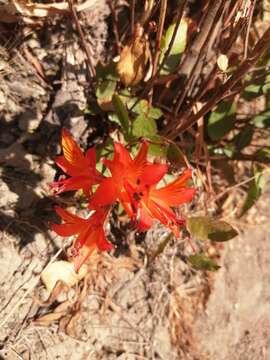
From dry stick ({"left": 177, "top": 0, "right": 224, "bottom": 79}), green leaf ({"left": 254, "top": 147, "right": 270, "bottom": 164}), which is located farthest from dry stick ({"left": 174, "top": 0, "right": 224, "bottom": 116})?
green leaf ({"left": 254, "top": 147, "right": 270, "bottom": 164})

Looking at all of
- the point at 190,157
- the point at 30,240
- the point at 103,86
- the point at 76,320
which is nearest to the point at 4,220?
the point at 30,240

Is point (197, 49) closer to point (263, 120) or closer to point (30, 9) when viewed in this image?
point (263, 120)

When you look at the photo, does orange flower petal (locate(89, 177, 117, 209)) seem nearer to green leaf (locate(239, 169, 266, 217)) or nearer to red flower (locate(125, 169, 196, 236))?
red flower (locate(125, 169, 196, 236))

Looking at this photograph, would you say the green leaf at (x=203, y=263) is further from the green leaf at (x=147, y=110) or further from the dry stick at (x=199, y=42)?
the dry stick at (x=199, y=42)

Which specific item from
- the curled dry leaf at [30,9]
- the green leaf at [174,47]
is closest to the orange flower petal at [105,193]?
the green leaf at [174,47]

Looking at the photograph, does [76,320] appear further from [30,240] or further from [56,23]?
[56,23]

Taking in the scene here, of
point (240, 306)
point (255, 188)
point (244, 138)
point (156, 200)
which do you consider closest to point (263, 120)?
point (244, 138)
